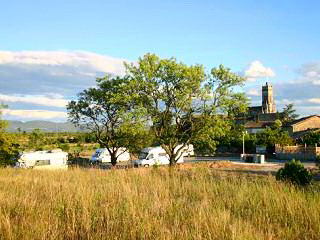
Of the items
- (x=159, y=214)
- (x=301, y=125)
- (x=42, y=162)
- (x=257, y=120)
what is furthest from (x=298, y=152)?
(x=159, y=214)

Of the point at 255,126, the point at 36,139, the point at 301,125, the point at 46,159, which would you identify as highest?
the point at 255,126

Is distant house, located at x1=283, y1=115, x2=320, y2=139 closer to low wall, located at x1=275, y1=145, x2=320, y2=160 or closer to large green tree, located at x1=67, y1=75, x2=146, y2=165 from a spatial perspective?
low wall, located at x1=275, y1=145, x2=320, y2=160

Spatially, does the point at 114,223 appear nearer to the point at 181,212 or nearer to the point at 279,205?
the point at 181,212

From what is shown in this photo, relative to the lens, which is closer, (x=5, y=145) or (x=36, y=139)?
(x=5, y=145)

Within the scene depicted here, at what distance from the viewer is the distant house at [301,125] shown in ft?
258

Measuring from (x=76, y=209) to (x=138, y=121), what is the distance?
23.5 meters

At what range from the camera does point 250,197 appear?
7312 millimetres

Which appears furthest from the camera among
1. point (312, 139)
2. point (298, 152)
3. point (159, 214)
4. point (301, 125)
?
point (301, 125)

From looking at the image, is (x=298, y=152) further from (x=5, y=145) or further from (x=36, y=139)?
(x=36, y=139)

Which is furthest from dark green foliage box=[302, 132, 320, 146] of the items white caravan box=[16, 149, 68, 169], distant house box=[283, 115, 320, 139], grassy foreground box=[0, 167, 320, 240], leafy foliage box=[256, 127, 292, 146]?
grassy foreground box=[0, 167, 320, 240]

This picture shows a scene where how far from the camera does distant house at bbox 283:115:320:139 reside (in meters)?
78.7

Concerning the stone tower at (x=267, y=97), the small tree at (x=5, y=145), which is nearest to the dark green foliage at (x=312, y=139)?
the small tree at (x=5, y=145)

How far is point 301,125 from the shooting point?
8219 cm

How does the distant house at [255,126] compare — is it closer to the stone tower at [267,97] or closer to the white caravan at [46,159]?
the stone tower at [267,97]
